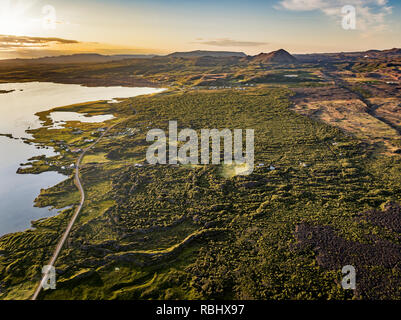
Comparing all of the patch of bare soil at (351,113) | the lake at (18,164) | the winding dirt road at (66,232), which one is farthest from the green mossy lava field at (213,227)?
the patch of bare soil at (351,113)

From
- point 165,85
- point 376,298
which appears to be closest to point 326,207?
point 376,298

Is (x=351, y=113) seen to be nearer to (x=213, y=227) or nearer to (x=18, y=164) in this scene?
(x=213, y=227)

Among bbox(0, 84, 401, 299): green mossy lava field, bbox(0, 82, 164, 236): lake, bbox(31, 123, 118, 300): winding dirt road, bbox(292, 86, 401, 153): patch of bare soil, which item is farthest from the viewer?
bbox(292, 86, 401, 153): patch of bare soil

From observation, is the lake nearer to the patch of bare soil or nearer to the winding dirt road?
the winding dirt road

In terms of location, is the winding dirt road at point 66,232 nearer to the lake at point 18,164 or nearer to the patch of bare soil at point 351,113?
the lake at point 18,164

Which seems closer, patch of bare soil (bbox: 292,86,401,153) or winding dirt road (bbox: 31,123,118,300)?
winding dirt road (bbox: 31,123,118,300)

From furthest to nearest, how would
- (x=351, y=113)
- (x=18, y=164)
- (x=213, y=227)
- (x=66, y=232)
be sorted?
1. (x=351, y=113)
2. (x=18, y=164)
3. (x=213, y=227)
4. (x=66, y=232)

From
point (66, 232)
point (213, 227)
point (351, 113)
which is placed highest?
point (351, 113)

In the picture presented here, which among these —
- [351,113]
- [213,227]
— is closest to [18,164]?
[213,227]

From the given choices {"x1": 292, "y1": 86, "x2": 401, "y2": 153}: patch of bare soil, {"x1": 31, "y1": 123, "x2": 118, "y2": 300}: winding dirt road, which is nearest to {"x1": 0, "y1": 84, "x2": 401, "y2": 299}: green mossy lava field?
{"x1": 31, "y1": 123, "x2": 118, "y2": 300}: winding dirt road

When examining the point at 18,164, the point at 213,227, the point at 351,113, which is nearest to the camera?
the point at 213,227

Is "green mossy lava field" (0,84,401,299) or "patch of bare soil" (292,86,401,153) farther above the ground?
"patch of bare soil" (292,86,401,153)
